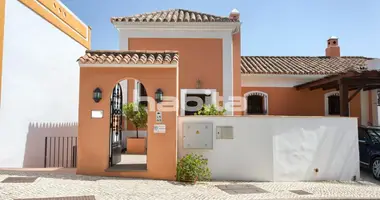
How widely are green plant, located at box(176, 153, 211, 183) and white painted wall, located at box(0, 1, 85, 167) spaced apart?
606 centimetres

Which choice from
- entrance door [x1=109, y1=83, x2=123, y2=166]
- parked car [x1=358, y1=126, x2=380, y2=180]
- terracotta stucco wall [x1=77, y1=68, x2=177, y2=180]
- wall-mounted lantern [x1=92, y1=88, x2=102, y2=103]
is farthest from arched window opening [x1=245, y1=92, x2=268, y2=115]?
wall-mounted lantern [x1=92, y1=88, x2=102, y2=103]

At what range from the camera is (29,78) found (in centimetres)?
1134

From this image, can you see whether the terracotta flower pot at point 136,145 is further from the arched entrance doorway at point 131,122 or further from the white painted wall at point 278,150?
the white painted wall at point 278,150

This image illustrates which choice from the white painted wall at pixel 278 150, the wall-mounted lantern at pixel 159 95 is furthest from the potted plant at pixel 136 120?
the wall-mounted lantern at pixel 159 95

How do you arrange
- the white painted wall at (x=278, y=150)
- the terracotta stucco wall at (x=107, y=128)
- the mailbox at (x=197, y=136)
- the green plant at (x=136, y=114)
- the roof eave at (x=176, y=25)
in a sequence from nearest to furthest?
the terracotta stucco wall at (x=107, y=128) < the mailbox at (x=197, y=136) < the white painted wall at (x=278, y=150) < the green plant at (x=136, y=114) < the roof eave at (x=176, y=25)

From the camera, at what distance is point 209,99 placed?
46.6 feet

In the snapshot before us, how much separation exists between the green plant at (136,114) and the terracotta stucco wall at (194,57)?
2.48m

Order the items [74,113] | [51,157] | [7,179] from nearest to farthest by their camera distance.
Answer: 1. [7,179]
2. [51,157]
3. [74,113]

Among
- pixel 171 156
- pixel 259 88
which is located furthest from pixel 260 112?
pixel 171 156

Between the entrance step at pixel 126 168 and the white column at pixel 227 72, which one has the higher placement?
the white column at pixel 227 72

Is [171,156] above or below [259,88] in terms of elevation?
below

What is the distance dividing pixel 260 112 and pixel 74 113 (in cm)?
1026

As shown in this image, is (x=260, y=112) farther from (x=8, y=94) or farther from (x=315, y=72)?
(x=8, y=94)

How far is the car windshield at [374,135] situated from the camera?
11.0 meters
